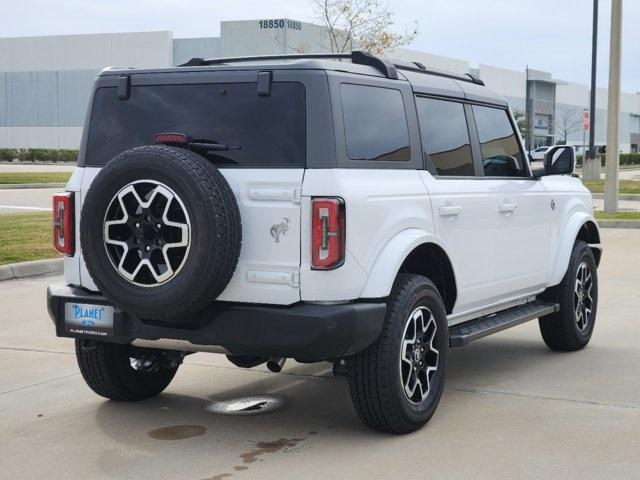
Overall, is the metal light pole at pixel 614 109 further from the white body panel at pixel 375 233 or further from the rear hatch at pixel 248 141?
the rear hatch at pixel 248 141

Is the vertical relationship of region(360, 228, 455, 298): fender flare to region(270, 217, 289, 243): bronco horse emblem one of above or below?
below

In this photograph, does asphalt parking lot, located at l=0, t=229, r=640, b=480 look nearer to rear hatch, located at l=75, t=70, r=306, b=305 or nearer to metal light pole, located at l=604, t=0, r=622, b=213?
rear hatch, located at l=75, t=70, r=306, b=305

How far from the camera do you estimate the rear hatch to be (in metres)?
5.48

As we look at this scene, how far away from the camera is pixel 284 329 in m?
5.36

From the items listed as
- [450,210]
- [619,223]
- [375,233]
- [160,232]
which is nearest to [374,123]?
[375,233]

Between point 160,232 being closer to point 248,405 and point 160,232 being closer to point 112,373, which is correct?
point 112,373

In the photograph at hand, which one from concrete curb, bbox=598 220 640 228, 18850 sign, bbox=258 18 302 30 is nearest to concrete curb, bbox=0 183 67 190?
concrete curb, bbox=598 220 640 228

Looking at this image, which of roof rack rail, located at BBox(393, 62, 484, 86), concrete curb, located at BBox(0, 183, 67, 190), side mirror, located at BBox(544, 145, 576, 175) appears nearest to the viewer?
roof rack rail, located at BBox(393, 62, 484, 86)

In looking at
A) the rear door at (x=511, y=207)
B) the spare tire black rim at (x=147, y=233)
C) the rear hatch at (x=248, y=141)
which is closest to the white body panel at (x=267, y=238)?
the rear hatch at (x=248, y=141)

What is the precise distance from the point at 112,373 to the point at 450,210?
2.20m

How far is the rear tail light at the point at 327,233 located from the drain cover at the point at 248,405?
1402 mm

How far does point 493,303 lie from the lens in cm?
719

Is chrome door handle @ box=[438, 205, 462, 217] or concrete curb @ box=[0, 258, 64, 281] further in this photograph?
concrete curb @ box=[0, 258, 64, 281]

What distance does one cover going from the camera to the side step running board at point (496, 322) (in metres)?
6.52
